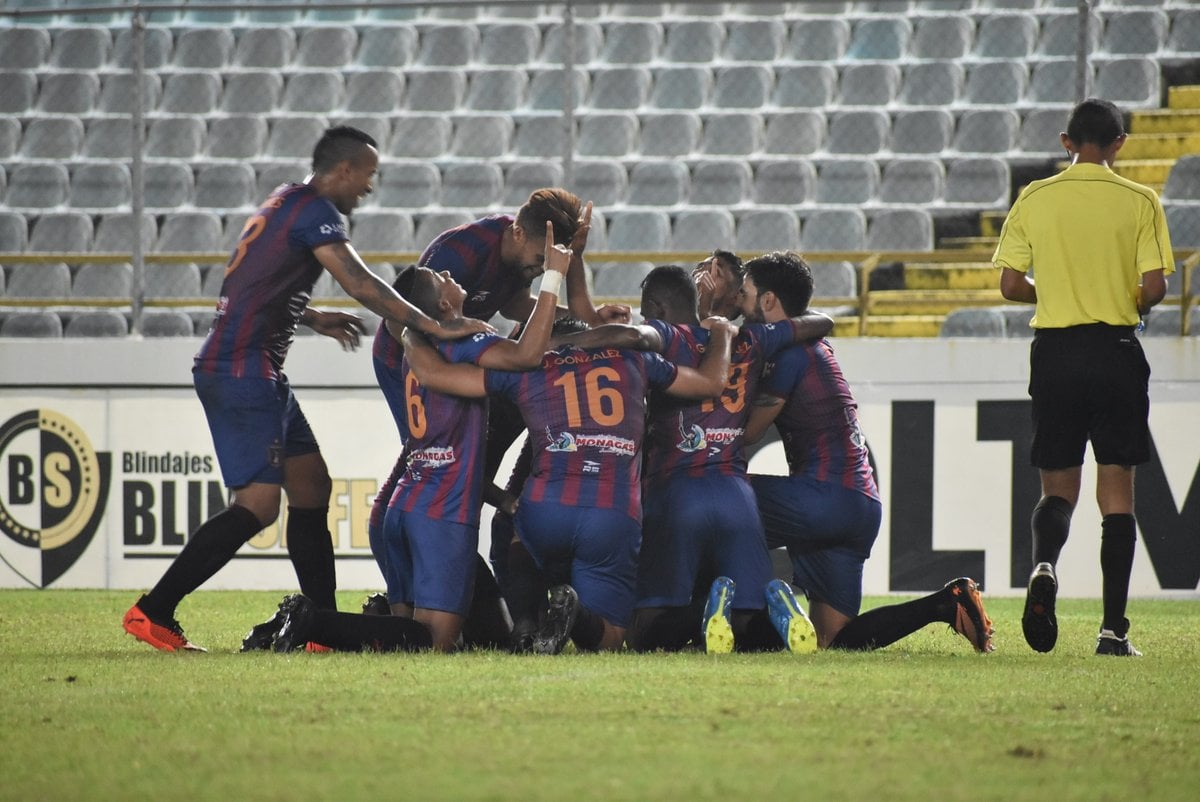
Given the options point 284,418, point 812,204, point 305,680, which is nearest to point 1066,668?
point 305,680

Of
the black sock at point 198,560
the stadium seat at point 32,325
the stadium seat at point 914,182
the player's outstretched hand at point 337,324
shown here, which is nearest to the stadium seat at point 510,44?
the stadium seat at point 914,182

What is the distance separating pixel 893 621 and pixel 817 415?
83 cm

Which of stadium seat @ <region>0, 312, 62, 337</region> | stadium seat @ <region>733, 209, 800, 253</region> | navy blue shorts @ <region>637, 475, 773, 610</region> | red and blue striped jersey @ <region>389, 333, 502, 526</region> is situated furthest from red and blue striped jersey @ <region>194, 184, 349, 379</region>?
stadium seat @ <region>733, 209, 800, 253</region>

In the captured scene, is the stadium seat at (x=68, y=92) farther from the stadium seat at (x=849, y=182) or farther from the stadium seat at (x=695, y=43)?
the stadium seat at (x=849, y=182)

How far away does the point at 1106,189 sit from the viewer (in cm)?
543

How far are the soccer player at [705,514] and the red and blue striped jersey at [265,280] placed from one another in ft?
4.24

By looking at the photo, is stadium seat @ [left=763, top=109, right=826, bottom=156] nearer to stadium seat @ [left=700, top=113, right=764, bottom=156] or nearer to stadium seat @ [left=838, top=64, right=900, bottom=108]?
stadium seat @ [left=700, top=113, right=764, bottom=156]

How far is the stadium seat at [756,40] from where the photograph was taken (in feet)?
42.3

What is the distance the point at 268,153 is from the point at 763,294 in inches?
308

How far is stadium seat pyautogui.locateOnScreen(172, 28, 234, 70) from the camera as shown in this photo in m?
13.6

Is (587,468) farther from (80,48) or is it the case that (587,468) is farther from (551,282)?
(80,48)

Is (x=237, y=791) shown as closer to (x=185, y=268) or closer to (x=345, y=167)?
(x=345, y=167)

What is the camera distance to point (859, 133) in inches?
472

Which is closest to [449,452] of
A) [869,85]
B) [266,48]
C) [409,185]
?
[409,185]
